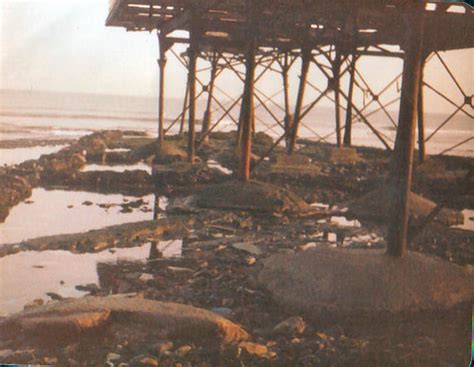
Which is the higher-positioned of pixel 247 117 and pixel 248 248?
pixel 247 117

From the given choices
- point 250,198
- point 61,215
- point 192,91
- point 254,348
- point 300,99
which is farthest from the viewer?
point 300,99

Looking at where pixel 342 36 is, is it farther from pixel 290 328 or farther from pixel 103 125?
pixel 103 125

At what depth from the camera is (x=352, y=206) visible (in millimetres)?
10688

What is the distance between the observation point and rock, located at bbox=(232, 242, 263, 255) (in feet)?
25.2

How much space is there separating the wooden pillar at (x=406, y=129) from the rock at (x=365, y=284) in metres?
0.24

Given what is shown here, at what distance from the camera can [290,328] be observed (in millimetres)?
5285

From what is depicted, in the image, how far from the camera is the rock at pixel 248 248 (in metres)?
7.68

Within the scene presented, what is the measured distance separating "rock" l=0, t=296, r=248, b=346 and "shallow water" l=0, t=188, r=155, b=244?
9.70ft

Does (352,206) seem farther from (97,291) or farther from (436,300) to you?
(97,291)

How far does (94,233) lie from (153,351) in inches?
148

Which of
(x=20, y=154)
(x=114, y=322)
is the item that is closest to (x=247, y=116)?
(x=114, y=322)

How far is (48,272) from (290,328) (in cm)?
272

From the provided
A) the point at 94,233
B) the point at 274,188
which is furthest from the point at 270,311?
the point at 274,188

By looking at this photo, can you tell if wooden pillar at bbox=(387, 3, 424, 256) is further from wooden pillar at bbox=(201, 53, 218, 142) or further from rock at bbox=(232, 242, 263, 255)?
wooden pillar at bbox=(201, 53, 218, 142)
